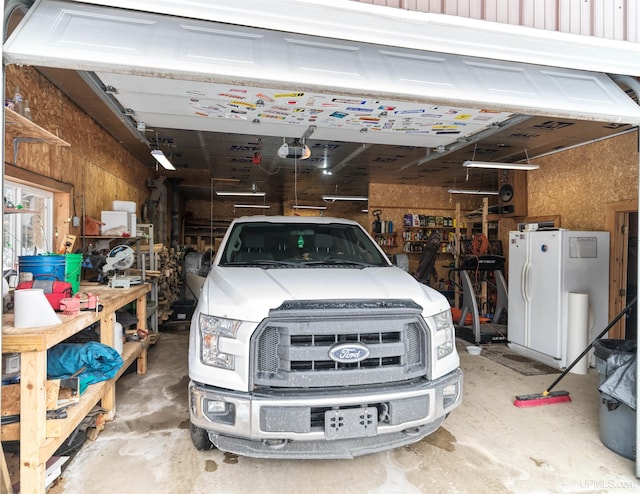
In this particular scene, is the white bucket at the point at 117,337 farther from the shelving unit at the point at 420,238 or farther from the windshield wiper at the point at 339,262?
the shelving unit at the point at 420,238

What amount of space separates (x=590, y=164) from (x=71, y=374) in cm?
726

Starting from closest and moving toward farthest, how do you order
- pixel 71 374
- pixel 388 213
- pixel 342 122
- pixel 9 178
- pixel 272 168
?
pixel 71 374 → pixel 9 178 → pixel 342 122 → pixel 272 168 → pixel 388 213

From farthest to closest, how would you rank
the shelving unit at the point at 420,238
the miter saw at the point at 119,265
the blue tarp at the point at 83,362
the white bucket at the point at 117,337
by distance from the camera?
1. the shelving unit at the point at 420,238
2. the miter saw at the point at 119,265
3. the white bucket at the point at 117,337
4. the blue tarp at the point at 83,362

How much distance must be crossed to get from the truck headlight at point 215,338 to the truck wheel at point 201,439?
2.57 feet

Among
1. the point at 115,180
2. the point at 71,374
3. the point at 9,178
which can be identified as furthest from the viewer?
the point at 115,180

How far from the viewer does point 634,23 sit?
2697 mm

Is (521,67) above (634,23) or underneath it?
underneath

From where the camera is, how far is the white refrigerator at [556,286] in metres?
5.07

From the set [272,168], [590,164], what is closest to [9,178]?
[272,168]

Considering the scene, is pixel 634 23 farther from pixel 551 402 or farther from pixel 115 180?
pixel 115 180

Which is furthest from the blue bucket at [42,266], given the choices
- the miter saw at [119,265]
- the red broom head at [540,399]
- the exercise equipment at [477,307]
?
the exercise equipment at [477,307]

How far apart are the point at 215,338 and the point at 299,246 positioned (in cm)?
150

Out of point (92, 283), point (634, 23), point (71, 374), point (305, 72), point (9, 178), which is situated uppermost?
point (634, 23)

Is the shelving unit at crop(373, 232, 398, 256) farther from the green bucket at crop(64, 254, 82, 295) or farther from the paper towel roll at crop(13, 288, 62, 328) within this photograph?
the paper towel roll at crop(13, 288, 62, 328)
